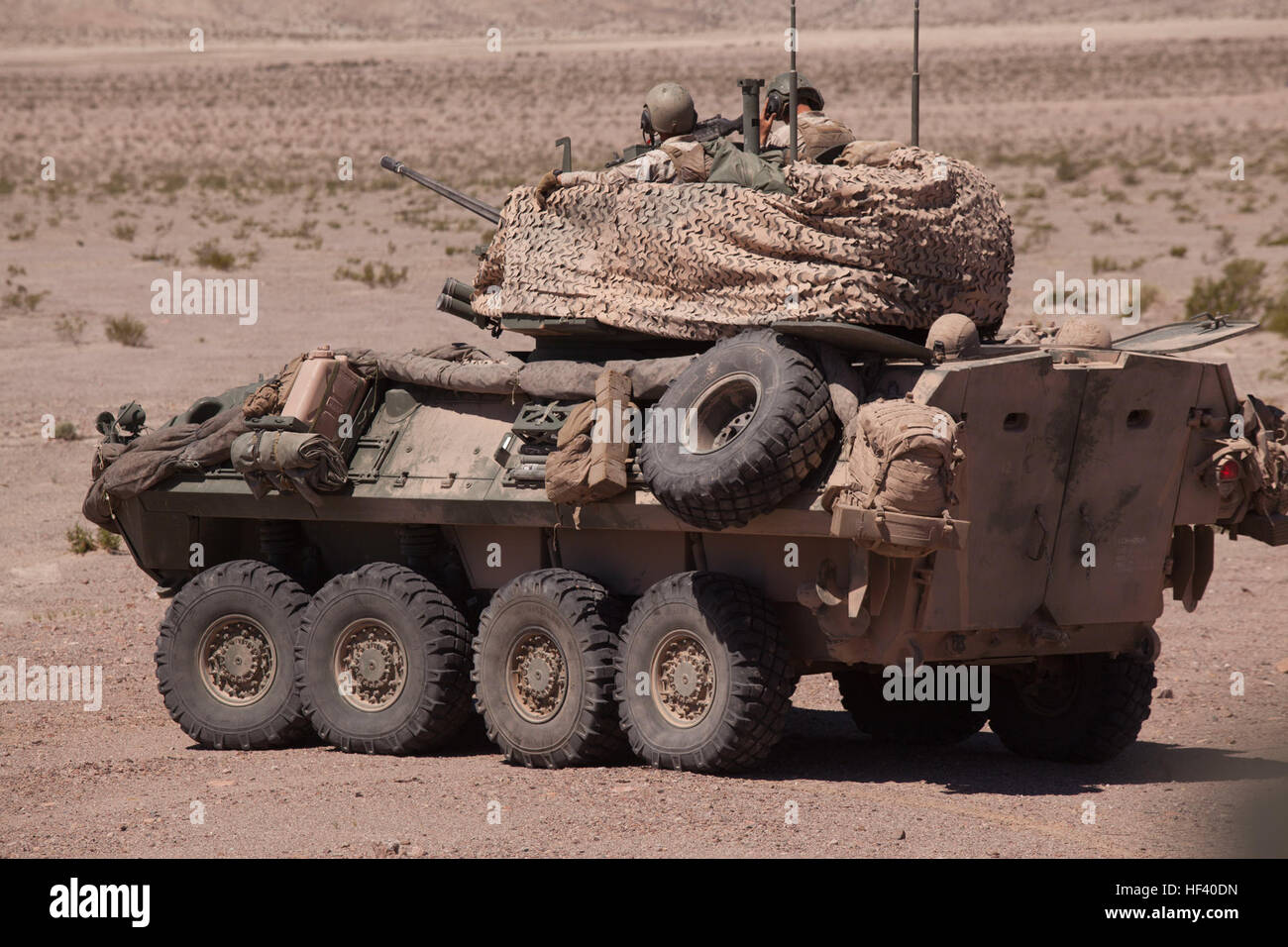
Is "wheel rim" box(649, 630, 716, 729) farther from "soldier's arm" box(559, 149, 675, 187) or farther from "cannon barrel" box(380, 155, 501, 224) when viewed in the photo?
"cannon barrel" box(380, 155, 501, 224)

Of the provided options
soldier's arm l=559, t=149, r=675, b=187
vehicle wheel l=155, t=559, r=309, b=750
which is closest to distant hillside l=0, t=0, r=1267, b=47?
vehicle wheel l=155, t=559, r=309, b=750

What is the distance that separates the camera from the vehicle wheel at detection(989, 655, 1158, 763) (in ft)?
38.7

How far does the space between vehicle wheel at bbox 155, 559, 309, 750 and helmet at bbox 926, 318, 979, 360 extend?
4374mm

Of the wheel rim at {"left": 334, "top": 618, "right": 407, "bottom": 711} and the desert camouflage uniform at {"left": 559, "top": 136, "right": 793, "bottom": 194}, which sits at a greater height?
the desert camouflage uniform at {"left": 559, "top": 136, "right": 793, "bottom": 194}

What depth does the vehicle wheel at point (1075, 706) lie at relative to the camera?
11.8m

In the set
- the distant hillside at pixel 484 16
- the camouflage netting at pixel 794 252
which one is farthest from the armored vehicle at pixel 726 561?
the distant hillside at pixel 484 16

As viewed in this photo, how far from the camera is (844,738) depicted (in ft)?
43.2

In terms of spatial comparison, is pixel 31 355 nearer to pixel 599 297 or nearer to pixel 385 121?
pixel 599 297

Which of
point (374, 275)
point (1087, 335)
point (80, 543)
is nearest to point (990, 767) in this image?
point (1087, 335)

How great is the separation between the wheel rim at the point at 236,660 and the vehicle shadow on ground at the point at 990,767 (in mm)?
3173

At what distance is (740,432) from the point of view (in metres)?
10.3

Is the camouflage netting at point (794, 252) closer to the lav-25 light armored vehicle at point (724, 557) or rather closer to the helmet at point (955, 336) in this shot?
the lav-25 light armored vehicle at point (724, 557)

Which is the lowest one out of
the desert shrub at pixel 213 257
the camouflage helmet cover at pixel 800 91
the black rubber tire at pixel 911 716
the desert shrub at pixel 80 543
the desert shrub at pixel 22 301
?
the black rubber tire at pixel 911 716

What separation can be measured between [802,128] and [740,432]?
225cm
